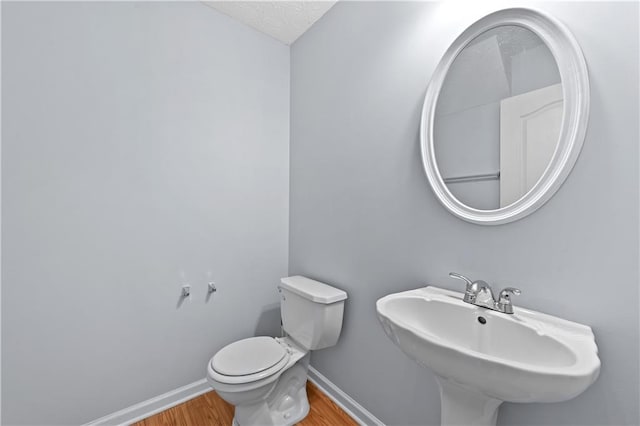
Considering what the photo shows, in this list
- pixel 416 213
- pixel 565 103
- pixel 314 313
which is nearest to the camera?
pixel 565 103

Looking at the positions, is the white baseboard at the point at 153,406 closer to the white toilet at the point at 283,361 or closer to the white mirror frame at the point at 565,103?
the white toilet at the point at 283,361

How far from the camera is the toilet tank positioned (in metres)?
1.40

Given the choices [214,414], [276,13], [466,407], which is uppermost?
[276,13]

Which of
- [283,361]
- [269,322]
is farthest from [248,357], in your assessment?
[269,322]

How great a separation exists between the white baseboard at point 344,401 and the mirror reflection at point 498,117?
118 cm

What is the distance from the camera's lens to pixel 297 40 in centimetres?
191

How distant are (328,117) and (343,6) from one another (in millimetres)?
616

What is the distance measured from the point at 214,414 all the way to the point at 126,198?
4.12 ft

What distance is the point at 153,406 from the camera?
1472 mm

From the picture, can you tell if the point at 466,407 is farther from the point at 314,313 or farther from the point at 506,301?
the point at 314,313

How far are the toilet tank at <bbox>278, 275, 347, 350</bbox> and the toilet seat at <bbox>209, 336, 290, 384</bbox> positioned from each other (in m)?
0.13

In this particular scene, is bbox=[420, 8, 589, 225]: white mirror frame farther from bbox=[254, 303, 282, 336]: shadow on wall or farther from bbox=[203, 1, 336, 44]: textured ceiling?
bbox=[254, 303, 282, 336]: shadow on wall

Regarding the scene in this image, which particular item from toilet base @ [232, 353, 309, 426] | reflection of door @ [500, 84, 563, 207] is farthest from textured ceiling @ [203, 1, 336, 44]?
toilet base @ [232, 353, 309, 426]

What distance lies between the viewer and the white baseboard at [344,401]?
1.37 m
